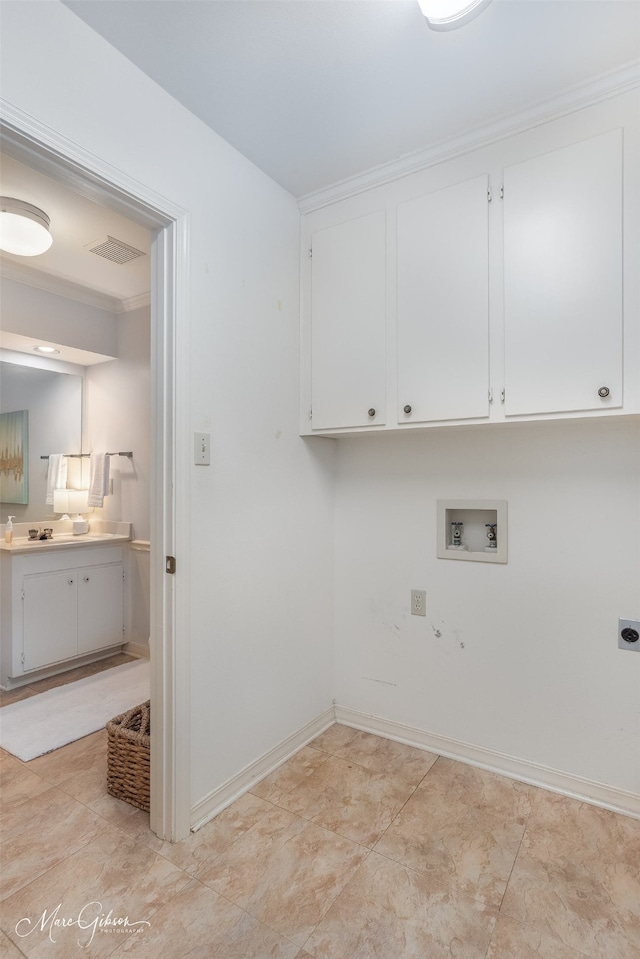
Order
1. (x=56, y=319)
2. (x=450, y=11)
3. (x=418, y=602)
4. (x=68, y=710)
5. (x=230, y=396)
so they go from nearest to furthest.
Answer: (x=450, y=11)
(x=230, y=396)
(x=418, y=602)
(x=68, y=710)
(x=56, y=319)

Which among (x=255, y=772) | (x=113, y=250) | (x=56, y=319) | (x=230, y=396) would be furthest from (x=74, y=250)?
(x=255, y=772)

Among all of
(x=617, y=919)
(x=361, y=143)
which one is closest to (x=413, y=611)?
(x=617, y=919)

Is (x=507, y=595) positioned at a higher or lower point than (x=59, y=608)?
higher

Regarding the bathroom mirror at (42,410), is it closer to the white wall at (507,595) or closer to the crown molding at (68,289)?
the crown molding at (68,289)

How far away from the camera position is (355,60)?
150 centimetres

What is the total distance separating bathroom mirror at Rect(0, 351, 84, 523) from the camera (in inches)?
134

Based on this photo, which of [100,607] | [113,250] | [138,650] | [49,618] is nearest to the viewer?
[113,250]

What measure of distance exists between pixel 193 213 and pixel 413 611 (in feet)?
5.95

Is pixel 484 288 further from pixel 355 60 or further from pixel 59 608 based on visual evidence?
pixel 59 608

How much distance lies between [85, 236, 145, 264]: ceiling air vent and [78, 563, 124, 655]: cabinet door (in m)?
2.00

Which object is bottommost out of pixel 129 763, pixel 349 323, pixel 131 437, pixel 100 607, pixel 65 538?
pixel 129 763

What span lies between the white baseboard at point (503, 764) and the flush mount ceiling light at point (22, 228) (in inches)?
105

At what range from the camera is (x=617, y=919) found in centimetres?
132

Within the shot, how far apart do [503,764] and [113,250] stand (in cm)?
317
